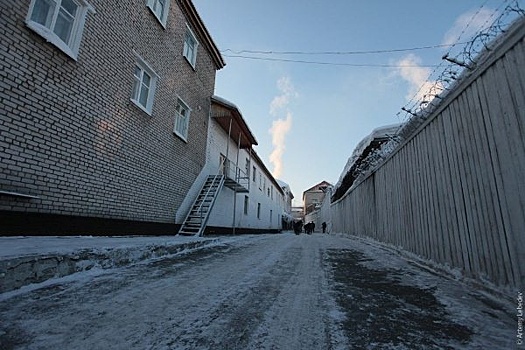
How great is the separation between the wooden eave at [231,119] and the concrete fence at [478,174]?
830cm

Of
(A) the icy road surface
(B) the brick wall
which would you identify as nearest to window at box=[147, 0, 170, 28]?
(B) the brick wall

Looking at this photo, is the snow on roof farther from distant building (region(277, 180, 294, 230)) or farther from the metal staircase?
distant building (region(277, 180, 294, 230))

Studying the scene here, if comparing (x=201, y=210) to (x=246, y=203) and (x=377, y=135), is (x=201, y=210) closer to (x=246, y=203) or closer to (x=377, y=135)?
(x=377, y=135)

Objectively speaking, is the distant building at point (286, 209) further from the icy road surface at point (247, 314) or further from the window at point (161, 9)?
the icy road surface at point (247, 314)

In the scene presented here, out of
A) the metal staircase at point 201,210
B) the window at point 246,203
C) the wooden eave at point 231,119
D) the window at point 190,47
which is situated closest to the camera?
the metal staircase at point 201,210

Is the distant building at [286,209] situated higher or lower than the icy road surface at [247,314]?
higher

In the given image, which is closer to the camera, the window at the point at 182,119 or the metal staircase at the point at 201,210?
the metal staircase at the point at 201,210

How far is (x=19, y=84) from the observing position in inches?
157

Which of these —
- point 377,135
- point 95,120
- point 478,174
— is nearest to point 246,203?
point 377,135

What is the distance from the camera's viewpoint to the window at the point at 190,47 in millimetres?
9618

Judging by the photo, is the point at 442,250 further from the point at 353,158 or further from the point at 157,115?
the point at 157,115

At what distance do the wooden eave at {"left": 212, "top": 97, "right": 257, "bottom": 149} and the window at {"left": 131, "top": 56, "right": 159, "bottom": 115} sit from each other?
3.84m

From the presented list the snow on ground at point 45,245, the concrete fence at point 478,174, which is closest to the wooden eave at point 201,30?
the snow on ground at point 45,245

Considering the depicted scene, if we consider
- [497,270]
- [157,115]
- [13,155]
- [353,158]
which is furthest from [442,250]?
[157,115]
